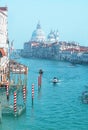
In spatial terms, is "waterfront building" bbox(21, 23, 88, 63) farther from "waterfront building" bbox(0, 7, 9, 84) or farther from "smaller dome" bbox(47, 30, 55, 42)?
"waterfront building" bbox(0, 7, 9, 84)

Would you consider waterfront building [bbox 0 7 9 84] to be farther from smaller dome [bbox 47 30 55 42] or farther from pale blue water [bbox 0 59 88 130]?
smaller dome [bbox 47 30 55 42]

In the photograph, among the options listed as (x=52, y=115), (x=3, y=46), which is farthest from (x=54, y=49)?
(x=52, y=115)

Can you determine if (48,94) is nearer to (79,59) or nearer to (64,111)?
(64,111)

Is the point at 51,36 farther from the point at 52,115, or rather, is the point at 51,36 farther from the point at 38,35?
the point at 52,115

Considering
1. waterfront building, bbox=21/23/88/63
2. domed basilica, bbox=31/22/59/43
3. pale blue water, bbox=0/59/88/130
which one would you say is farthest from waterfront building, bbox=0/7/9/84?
domed basilica, bbox=31/22/59/43

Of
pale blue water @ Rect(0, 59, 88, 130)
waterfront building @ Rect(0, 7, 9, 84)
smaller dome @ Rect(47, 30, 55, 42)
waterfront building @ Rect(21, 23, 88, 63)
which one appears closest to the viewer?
pale blue water @ Rect(0, 59, 88, 130)

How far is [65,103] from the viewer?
24.9 metres

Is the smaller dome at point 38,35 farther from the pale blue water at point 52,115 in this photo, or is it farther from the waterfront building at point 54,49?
the pale blue water at point 52,115

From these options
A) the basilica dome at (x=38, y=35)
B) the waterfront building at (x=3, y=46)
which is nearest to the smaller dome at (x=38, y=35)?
the basilica dome at (x=38, y=35)

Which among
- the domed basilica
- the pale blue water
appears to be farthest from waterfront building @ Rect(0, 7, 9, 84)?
the domed basilica

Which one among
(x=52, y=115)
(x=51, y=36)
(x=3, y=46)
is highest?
(x=51, y=36)

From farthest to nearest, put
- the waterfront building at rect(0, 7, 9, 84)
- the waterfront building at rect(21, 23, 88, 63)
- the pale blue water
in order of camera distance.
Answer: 1. the waterfront building at rect(21, 23, 88, 63)
2. the waterfront building at rect(0, 7, 9, 84)
3. the pale blue water

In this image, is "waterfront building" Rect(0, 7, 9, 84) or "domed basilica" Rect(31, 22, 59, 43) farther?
"domed basilica" Rect(31, 22, 59, 43)

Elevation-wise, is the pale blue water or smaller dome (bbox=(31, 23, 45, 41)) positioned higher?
smaller dome (bbox=(31, 23, 45, 41))
